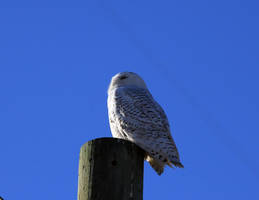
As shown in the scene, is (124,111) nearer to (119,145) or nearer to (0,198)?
(119,145)

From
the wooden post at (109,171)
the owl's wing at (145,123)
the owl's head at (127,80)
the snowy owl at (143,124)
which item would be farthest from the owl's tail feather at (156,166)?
the owl's head at (127,80)

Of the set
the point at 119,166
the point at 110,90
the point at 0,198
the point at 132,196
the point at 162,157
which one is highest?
the point at 110,90

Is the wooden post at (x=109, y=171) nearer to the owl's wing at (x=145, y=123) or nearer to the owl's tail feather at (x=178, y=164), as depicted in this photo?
the owl's tail feather at (x=178, y=164)

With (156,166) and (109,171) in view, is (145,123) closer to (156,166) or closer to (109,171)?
(156,166)

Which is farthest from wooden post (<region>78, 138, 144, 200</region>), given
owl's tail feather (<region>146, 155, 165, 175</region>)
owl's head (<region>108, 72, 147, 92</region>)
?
owl's head (<region>108, 72, 147, 92</region>)

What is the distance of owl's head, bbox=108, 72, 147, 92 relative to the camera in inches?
281

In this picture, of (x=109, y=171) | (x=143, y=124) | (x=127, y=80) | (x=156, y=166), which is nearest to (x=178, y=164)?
(x=156, y=166)

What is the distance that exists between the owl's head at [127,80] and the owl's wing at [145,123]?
1.62 feet

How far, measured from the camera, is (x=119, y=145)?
3484 mm

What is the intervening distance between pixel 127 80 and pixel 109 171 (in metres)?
3.98

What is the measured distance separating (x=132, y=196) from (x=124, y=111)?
2.85m

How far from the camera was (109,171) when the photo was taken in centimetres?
327

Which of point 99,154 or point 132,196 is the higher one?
point 99,154

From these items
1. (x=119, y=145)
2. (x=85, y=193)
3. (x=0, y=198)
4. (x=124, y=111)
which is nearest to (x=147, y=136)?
(x=124, y=111)
